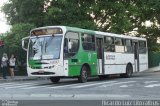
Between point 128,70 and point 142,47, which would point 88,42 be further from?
point 142,47

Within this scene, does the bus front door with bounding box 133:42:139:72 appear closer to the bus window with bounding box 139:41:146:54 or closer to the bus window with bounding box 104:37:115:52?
the bus window with bounding box 139:41:146:54

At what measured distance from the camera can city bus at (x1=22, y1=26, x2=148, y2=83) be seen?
72.9ft

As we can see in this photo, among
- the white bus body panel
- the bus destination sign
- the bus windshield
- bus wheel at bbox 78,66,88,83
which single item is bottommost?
bus wheel at bbox 78,66,88,83

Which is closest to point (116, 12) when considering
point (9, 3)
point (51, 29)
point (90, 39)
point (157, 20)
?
point (157, 20)

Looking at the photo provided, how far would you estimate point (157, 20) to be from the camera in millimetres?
41750

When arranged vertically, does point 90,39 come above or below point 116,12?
below

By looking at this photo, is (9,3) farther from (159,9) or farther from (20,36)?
(159,9)

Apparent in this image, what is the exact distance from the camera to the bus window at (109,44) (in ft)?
86.6

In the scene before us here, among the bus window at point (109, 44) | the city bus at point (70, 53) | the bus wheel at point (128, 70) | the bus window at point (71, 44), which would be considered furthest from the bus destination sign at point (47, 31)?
the bus wheel at point (128, 70)

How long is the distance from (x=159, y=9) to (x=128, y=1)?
267 cm

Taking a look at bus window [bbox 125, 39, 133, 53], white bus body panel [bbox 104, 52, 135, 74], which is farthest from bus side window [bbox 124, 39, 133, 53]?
white bus body panel [bbox 104, 52, 135, 74]

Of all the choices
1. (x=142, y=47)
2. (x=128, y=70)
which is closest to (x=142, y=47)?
(x=142, y=47)

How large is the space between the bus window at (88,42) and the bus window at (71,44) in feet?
2.60

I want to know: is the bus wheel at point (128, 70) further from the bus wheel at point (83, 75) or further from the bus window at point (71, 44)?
the bus window at point (71, 44)
